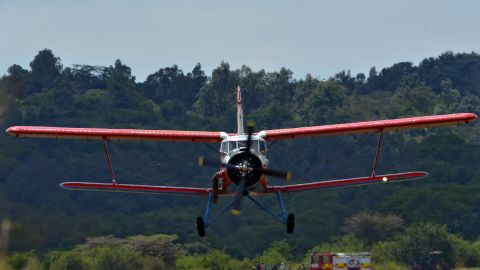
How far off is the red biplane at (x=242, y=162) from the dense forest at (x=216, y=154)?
3.17 m

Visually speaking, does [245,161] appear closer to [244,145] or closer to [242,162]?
[242,162]

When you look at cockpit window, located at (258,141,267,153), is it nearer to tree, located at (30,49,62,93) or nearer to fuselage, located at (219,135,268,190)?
fuselage, located at (219,135,268,190)

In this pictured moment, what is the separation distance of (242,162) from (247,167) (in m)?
0.19

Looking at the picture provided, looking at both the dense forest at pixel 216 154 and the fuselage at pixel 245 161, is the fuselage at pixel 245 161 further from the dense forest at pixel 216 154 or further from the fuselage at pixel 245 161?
the dense forest at pixel 216 154

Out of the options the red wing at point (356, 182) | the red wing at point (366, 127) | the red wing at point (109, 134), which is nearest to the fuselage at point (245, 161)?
the red wing at point (356, 182)

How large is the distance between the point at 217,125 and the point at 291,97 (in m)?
22.5

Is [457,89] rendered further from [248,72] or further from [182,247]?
[182,247]

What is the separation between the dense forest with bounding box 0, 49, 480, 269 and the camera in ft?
219

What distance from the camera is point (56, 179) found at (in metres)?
101

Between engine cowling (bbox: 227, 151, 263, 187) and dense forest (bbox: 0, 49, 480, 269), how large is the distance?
6.34 metres

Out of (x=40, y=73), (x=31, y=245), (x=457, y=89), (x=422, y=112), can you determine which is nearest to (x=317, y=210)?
(x=31, y=245)

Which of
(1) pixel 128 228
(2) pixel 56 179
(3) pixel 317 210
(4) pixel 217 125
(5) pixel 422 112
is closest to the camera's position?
(1) pixel 128 228

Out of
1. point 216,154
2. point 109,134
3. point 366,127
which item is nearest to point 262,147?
point 366,127

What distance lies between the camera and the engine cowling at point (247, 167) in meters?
33.2
